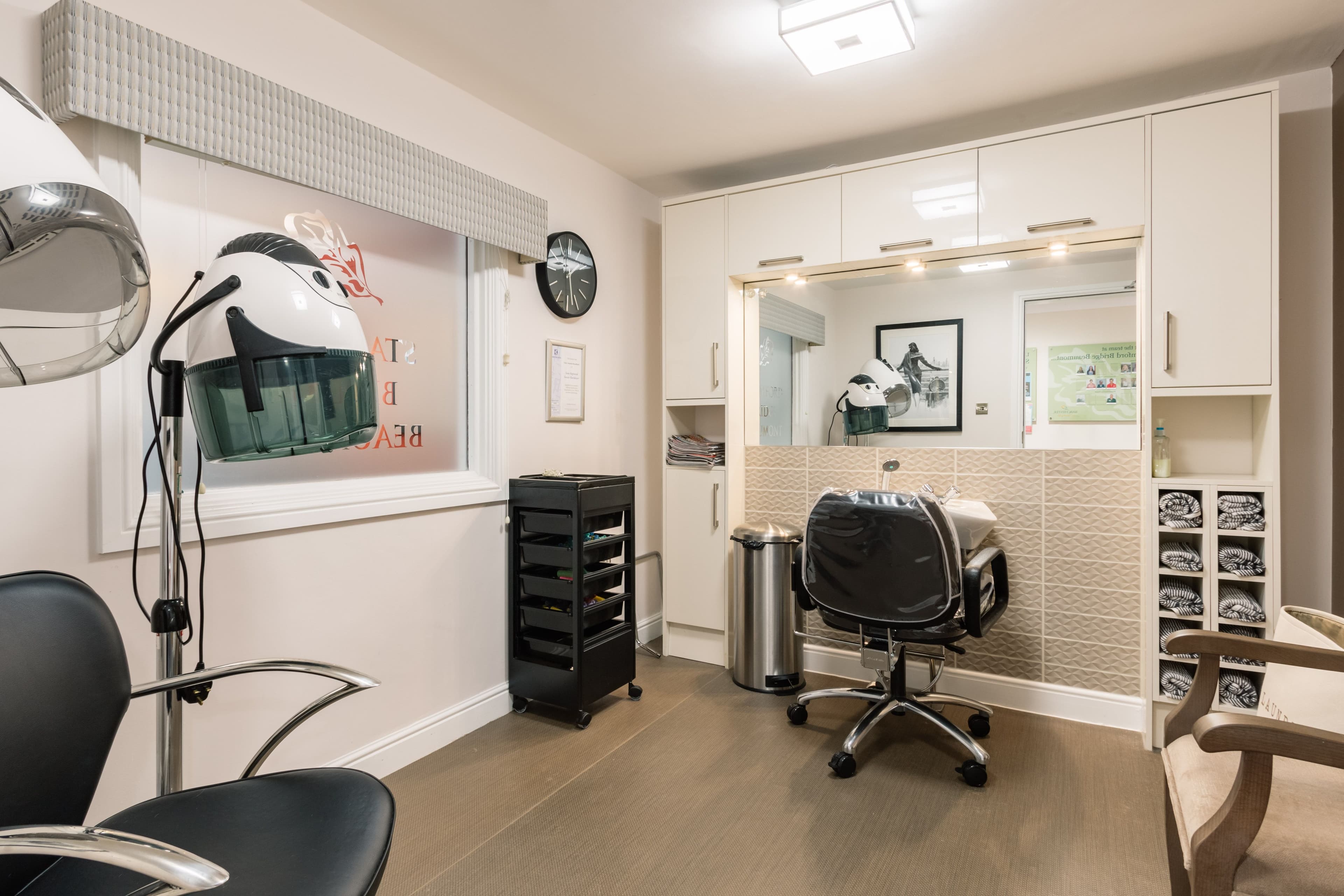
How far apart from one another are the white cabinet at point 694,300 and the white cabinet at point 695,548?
45 centimetres

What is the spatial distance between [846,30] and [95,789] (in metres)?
2.59

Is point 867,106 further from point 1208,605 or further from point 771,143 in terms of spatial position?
point 1208,605

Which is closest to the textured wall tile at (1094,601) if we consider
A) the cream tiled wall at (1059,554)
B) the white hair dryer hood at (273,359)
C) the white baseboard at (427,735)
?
the cream tiled wall at (1059,554)

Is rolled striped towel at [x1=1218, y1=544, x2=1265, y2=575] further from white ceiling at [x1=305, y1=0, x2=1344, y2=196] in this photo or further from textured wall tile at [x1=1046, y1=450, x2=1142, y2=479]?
white ceiling at [x1=305, y1=0, x2=1344, y2=196]

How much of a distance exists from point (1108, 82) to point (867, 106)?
0.86m

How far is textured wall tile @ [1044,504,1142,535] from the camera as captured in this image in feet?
8.61

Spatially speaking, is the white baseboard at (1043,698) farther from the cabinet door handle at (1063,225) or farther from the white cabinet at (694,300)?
the cabinet door handle at (1063,225)

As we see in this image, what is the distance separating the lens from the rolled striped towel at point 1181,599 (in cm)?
242

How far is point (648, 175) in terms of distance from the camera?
11.5ft

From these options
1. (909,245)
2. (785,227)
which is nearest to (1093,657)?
(909,245)

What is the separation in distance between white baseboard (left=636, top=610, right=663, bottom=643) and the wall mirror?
3.72 feet

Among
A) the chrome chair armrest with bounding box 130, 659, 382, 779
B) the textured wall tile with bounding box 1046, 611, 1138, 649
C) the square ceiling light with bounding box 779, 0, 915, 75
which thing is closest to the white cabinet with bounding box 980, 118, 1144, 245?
the square ceiling light with bounding box 779, 0, 915, 75

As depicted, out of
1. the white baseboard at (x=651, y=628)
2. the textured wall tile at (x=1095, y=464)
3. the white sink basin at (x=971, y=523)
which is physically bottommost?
the white baseboard at (x=651, y=628)

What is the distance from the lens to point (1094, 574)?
2.69 m
